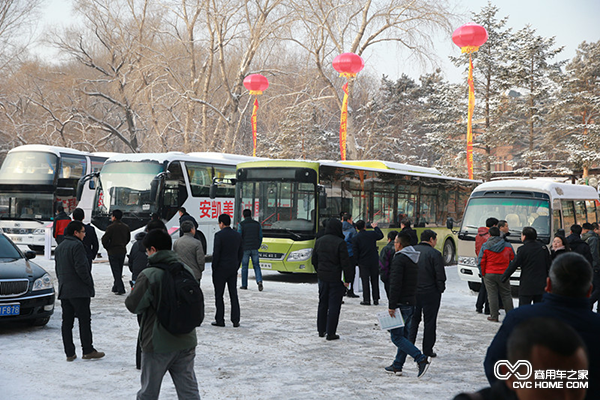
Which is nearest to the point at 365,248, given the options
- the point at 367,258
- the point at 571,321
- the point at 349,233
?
the point at 367,258

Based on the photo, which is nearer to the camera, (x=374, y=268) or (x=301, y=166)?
(x=374, y=268)

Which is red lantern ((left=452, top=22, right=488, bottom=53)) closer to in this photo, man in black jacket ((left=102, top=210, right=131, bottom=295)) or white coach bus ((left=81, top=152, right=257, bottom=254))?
white coach bus ((left=81, top=152, right=257, bottom=254))

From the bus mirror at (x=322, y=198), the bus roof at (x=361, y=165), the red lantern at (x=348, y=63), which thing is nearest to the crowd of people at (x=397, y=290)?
the bus mirror at (x=322, y=198)

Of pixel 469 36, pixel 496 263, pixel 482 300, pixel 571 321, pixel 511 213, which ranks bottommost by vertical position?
pixel 482 300

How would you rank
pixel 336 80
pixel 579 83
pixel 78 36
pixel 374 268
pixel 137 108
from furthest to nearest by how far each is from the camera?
pixel 579 83
pixel 336 80
pixel 137 108
pixel 78 36
pixel 374 268

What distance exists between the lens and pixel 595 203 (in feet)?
58.4

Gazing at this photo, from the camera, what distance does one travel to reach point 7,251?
10422 millimetres

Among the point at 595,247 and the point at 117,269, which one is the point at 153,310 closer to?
the point at 595,247

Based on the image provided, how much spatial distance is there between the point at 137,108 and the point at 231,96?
7.49 m

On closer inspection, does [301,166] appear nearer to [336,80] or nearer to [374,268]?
[374,268]

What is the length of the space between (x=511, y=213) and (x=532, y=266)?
5.75m

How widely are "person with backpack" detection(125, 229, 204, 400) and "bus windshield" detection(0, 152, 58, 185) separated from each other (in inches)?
728

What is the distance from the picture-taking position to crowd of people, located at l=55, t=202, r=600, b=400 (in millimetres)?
2271

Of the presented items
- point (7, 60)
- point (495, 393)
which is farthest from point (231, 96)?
point (495, 393)
